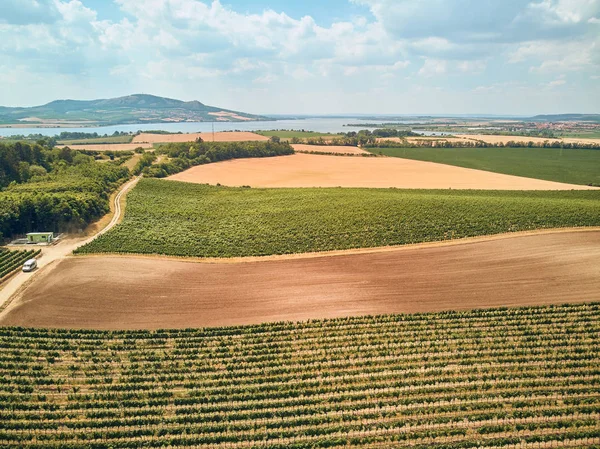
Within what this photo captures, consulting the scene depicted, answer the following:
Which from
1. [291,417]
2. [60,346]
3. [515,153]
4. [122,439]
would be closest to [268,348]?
[291,417]

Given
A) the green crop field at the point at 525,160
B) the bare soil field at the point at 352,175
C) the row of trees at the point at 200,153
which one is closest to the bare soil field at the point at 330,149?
the green crop field at the point at 525,160

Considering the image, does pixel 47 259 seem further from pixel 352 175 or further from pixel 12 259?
pixel 352 175

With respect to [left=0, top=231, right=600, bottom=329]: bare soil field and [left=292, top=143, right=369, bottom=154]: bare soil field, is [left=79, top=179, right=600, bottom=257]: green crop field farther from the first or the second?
[left=292, top=143, right=369, bottom=154]: bare soil field

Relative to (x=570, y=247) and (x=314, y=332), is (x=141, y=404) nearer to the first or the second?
(x=314, y=332)

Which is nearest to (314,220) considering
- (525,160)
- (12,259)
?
(12,259)

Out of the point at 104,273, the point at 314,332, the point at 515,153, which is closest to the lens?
the point at 314,332

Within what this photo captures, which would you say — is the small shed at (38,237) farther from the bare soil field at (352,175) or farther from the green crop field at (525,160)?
the green crop field at (525,160)
